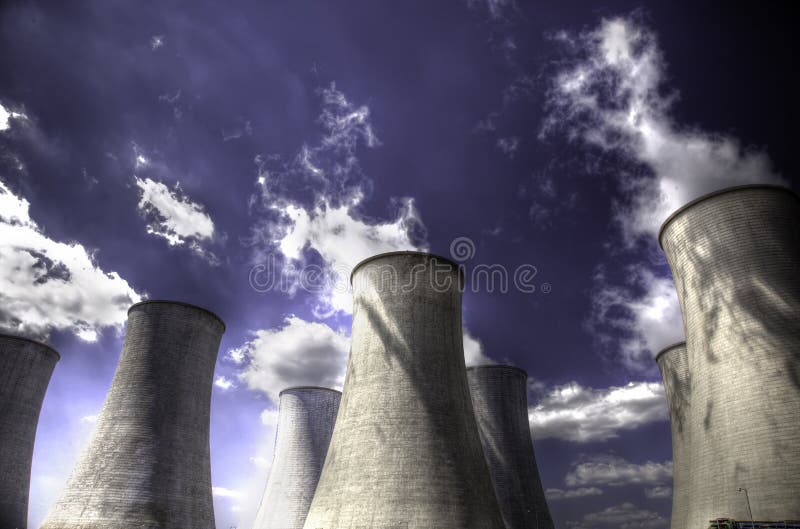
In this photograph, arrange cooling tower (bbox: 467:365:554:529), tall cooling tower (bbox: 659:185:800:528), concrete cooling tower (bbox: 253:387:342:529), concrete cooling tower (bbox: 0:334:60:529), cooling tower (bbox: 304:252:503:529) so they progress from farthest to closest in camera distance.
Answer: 1. concrete cooling tower (bbox: 253:387:342:529)
2. cooling tower (bbox: 467:365:554:529)
3. concrete cooling tower (bbox: 0:334:60:529)
4. cooling tower (bbox: 304:252:503:529)
5. tall cooling tower (bbox: 659:185:800:528)

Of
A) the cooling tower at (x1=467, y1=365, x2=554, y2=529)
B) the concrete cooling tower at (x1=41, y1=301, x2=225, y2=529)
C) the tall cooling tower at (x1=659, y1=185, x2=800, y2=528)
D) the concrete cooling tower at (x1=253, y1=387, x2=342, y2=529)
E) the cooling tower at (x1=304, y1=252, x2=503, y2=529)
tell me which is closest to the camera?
the tall cooling tower at (x1=659, y1=185, x2=800, y2=528)

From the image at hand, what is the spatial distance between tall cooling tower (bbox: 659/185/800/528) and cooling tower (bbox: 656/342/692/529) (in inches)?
90.9

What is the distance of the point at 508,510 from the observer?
70.4ft

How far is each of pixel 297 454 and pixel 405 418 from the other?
13.0m

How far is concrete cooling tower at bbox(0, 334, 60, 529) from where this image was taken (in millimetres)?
17891

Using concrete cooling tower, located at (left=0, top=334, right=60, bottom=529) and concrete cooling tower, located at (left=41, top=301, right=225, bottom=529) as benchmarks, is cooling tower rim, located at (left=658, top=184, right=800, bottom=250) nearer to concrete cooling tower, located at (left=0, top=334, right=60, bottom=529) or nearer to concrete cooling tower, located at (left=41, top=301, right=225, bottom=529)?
concrete cooling tower, located at (left=41, top=301, right=225, bottom=529)

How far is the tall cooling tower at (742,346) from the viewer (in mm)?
10938

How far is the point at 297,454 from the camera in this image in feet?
77.7

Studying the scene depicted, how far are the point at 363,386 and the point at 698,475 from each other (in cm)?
816

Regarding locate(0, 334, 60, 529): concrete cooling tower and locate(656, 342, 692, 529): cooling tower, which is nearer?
locate(656, 342, 692, 529): cooling tower

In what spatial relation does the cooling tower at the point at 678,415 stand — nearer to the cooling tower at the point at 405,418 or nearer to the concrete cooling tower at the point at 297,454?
the cooling tower at the point at 405,418

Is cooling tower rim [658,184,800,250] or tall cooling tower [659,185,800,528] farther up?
cooling tower rim [658,184,800,250]

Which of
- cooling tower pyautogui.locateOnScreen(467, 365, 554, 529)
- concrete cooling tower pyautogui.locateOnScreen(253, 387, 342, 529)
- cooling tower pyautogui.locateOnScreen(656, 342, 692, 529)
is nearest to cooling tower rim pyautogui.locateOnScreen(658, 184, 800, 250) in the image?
cooling tower pyautogui.locateOnScreen(656, 342, 692, 529)

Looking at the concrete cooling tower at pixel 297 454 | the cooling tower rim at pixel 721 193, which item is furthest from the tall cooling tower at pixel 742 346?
the concrete cooling tower at pixel 297 454
